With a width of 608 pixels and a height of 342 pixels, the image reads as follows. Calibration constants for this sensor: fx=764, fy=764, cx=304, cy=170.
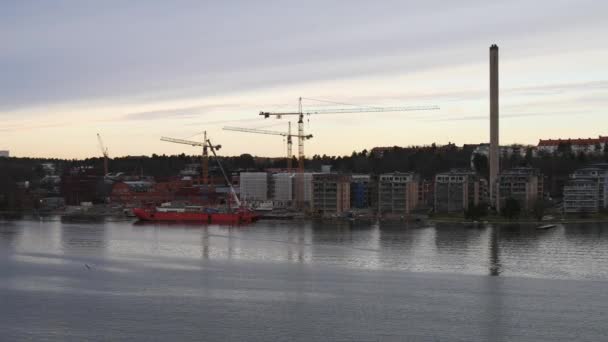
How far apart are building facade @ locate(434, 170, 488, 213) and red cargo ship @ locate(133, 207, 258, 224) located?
6.14 m

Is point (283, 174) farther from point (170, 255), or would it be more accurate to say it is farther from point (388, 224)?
point (170, 255)

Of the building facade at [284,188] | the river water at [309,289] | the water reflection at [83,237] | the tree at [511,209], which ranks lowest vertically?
the river water at [309,289]

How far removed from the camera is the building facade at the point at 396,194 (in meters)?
24.7

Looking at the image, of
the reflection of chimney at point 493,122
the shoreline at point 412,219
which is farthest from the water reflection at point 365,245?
the reflection of chimney at point 493,122

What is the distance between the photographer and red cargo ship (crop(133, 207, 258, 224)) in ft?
81.9

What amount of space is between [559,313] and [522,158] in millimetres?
27081

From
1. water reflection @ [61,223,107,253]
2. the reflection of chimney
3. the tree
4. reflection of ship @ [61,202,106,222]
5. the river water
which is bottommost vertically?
the river water

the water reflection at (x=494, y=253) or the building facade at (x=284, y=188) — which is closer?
the water reflection at (x=494, y=253)

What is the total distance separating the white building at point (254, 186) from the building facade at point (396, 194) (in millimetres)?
8000

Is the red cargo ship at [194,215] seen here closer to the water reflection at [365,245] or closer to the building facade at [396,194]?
the water reflection at [365,245]

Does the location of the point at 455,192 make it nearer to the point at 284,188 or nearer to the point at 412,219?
the point at 412,219

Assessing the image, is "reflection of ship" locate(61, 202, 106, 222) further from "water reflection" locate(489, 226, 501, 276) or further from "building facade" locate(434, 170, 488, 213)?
"water reflection" locate(489, 226, 501, 276)

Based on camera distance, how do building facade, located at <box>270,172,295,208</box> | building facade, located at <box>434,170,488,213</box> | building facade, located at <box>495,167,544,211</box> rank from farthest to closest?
building facade, located at <box>270,172,295,208</box>, building facade, located at <box>434,170,488,213</box>, building facade, located at <box>495,167,544,211</box>

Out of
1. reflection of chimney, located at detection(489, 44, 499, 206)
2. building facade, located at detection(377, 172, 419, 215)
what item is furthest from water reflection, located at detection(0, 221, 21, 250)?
reflection of chimney, located at detection(489, 44, 499, 206)
